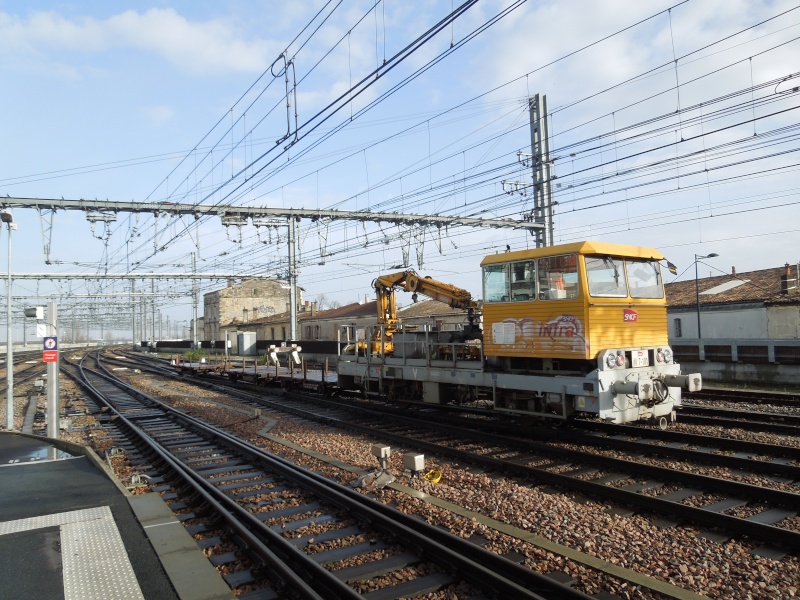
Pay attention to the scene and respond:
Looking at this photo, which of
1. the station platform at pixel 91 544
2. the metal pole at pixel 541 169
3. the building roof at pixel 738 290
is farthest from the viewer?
the building roof at pixel 738 290

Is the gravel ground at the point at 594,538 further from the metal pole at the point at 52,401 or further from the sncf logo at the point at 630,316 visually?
the metal pole at the point at 52,401

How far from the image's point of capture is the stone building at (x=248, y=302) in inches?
2776

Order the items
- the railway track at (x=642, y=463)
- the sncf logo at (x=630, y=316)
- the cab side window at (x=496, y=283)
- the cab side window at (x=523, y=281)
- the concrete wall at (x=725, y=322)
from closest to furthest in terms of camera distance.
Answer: the railway track at (x=642, y=463) → the sncf logo at (x=630, y=316) → the cab side window at (x=523, y=281) → the cab side window at (x=496, y=283) → the concrete wall at (x=725, y=322)

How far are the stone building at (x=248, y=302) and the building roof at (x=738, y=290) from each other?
4787 cm

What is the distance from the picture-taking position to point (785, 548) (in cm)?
535

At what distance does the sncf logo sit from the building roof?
19.8 meters

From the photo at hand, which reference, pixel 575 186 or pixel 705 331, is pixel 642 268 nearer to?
pixel 575 186

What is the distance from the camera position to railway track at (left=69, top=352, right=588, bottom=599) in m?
4.69

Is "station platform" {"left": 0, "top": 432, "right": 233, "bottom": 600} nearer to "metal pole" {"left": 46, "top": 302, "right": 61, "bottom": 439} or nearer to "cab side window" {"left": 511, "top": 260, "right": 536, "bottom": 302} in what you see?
"metal pole" {"left": 46, "top": 302, "right": 61, "bottom": 439}

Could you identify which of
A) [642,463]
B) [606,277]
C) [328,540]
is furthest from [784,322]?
[328,540]

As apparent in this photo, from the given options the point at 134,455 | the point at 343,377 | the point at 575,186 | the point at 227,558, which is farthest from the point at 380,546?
the point at 575,186

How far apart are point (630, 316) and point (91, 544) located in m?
8.60

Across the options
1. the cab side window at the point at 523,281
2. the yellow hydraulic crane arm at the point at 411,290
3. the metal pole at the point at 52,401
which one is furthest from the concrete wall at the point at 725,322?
the metal pole at the point at 52,401

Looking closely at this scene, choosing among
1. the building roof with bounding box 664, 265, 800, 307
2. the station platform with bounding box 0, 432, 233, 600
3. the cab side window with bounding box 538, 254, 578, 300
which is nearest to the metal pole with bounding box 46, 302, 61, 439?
the station platform with bounding box 0, 432, 233, 600
